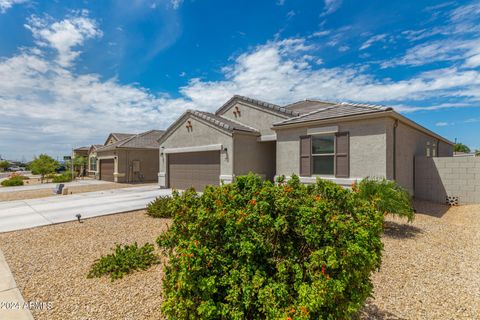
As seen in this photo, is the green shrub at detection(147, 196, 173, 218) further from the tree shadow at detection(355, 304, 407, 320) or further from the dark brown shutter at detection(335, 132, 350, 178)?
the dark brown shutter at detection(335, 132, 350, 178)

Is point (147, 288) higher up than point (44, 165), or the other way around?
point (44, 165)

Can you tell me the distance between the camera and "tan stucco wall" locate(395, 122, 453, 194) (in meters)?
11.2

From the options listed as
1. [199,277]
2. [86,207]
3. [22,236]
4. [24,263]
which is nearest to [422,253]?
[199,277]

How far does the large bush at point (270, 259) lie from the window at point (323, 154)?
896 centimetres

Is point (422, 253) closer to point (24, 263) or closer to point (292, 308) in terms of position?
point (292, 308)

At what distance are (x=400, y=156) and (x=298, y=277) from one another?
437 inches

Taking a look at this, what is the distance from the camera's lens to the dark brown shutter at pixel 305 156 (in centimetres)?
1231

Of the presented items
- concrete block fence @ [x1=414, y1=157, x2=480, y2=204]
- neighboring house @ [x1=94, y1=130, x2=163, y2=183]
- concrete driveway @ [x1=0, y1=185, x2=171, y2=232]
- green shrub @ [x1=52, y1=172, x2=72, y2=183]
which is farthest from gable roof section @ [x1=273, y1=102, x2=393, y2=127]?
green shrub @ [x1=52, y1=172, x2=72, y2=183]

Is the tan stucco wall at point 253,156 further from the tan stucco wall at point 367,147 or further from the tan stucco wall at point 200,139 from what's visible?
the tan stucco wall at point 367,147

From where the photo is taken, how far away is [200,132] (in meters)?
16.6

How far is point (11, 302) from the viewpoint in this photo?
390 cm

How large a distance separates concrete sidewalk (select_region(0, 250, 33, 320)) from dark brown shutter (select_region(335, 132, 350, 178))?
11.0 meters

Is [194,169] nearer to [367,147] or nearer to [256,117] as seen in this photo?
[256,117]

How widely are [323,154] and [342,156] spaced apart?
3.03 ft
